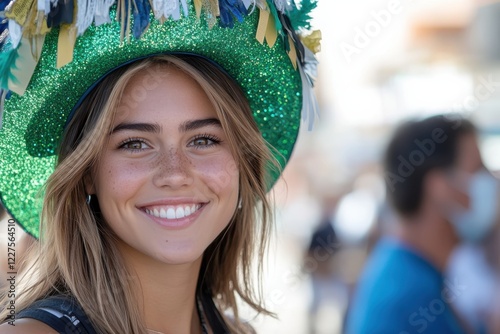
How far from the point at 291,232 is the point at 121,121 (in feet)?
16.0

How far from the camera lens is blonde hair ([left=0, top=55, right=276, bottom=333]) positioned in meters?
1.90

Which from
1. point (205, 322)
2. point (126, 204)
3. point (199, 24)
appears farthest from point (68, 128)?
point (205, 322)

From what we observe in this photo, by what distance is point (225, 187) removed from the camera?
204 cm

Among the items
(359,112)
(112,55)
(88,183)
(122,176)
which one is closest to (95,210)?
(88,183)

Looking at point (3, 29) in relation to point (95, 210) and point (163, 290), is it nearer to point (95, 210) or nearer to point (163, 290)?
point (95, 210)

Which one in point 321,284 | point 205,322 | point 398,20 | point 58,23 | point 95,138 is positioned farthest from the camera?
point 398,20

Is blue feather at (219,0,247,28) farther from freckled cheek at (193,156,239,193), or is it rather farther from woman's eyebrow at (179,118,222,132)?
freckled cheek at (193,156,239,193)

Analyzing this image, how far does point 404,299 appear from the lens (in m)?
2.91

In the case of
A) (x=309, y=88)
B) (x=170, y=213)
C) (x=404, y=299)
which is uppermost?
(x=309, y=88)

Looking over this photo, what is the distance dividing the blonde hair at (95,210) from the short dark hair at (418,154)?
118cm

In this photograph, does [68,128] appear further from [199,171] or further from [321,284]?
[321,284]

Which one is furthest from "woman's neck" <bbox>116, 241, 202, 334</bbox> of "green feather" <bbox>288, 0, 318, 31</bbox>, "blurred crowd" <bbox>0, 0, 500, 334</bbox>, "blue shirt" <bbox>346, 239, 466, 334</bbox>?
"blue shirt" <bbox>346, 239, 466, 334</bbox>

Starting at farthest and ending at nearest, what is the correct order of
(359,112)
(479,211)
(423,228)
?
(359,112)
(479,211)
(423,228)

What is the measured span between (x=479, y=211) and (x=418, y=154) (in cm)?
75
